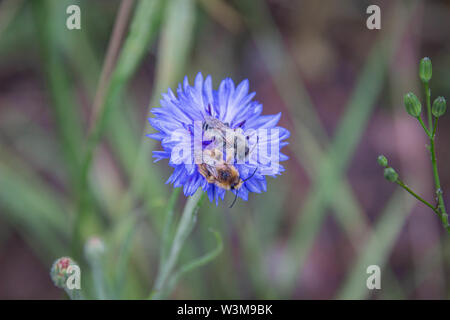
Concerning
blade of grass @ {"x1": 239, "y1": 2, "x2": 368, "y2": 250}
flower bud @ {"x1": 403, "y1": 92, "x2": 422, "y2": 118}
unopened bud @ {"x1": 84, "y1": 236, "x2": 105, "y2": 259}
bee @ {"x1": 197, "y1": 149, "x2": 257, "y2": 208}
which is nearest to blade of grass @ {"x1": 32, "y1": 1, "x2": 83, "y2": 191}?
unopened bud @ {"x1": 84, "y1": 236, "x2": 105, "y2": 259}

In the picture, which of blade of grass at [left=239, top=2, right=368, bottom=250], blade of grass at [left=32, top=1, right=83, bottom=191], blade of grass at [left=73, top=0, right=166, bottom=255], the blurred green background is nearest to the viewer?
blade of grass at [left=73, top=0, right=166, bottom=255]

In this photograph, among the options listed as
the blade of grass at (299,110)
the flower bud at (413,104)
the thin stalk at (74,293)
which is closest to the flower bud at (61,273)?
the thin stalk at (74,293)

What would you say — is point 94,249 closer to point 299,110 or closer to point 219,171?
point 219,171

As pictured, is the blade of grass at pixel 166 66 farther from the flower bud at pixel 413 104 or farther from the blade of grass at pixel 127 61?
the flower bud at pixel 413 104

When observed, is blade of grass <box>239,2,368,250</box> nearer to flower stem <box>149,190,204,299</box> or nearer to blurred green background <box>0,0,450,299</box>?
blurred green background <box>0,0,450,299</box>
